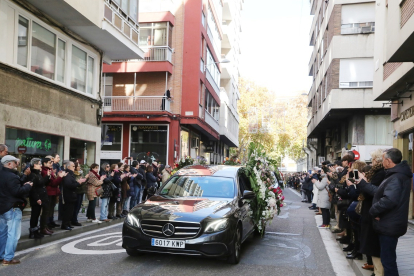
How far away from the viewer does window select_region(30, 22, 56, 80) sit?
45.6 ft

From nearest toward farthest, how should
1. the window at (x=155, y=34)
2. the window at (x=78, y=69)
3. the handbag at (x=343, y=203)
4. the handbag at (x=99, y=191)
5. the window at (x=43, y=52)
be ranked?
the handbag at (x=343, y=203)
the handbag at (x=99, y=191)
the window at (x=43, y=52)
the window at (x=78, y=69)
the window at (x=155, y=34)

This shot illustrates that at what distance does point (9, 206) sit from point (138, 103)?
830 inches

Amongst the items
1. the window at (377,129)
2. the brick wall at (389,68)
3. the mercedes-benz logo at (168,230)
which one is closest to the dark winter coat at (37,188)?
the mercedes-benz logo at (168,230)

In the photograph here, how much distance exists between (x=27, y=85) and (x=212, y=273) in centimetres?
939

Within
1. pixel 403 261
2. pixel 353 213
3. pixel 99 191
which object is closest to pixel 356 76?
pixel 99 191

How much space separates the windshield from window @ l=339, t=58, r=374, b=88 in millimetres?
19067

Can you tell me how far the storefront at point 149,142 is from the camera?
2769 centimetres

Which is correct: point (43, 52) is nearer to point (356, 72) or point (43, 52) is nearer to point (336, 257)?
point (336, 257)

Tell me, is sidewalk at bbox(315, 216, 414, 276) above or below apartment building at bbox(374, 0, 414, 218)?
below

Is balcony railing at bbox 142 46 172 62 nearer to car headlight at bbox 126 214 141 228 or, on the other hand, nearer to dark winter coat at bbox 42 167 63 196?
dark winter coat at bbox 42 167 63 196

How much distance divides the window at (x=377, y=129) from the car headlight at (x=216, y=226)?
21.0 m

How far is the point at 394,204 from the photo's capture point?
5.60 m

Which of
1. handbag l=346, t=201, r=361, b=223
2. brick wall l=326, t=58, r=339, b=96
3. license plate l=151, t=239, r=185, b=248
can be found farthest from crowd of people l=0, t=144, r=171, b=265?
brick wall l=326, t=58, r=339, b=96

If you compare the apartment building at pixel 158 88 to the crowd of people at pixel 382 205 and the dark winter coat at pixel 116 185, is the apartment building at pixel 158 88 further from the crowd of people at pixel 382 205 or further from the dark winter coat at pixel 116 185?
the crowd of people at pixel 382 205
